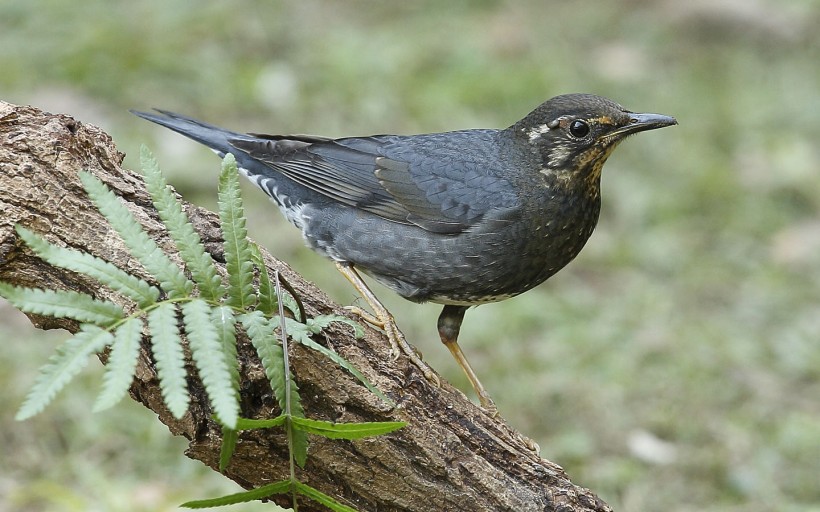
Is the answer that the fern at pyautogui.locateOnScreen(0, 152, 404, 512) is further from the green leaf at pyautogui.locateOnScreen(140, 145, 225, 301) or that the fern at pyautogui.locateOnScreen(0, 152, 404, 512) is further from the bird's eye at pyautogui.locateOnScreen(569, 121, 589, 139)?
the bird's eye at pyautogui.locateOnScreen(569, 121, 589, 139)

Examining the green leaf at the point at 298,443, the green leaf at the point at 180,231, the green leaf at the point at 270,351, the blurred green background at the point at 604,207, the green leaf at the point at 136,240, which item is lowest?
the green leaf at the point at 298,443

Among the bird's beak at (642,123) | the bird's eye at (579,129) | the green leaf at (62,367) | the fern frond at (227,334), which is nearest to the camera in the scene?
the green leaf at (62,367)

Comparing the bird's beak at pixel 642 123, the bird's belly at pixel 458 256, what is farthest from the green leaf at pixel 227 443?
the bird's beak at pixel 642 123

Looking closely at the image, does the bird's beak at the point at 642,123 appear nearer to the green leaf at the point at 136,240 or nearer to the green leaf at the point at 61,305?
the green leaf at the point at 136,240

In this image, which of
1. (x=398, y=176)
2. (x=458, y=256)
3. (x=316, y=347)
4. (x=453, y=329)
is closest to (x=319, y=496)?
(x=316, y=347)

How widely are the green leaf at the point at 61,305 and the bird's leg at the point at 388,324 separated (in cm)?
129

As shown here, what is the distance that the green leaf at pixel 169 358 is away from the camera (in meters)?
2.51

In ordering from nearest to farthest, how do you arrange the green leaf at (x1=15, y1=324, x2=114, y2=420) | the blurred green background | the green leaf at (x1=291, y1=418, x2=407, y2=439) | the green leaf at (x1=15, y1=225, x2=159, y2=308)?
1. the green leaf at (x1=15, y1=324, x2=114, y2=420)
2. the green leaf at (x1=15, y1=225, x2=159, y2=308)
3. the green leaf at (x1=291, y1=418, x2=407, y2=439)
4. the blurred green background

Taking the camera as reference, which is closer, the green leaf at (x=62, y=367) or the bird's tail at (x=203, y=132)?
the green leaf at (x=62, y=367)

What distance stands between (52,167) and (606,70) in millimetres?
8289

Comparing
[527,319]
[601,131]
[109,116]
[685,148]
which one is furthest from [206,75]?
[601,131]

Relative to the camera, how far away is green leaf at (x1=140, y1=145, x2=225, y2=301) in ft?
9.71

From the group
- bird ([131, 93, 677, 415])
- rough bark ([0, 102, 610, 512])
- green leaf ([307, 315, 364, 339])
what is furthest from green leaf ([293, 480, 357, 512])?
bird ([131, 93, 677, 415])

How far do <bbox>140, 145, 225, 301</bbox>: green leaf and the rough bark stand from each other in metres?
0.36
